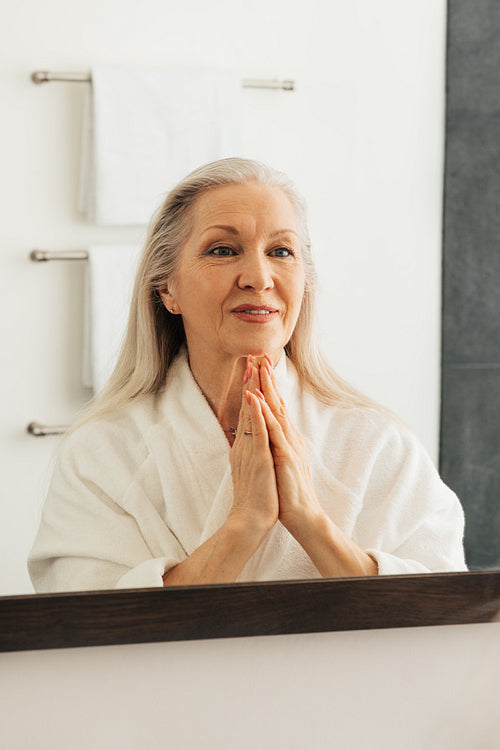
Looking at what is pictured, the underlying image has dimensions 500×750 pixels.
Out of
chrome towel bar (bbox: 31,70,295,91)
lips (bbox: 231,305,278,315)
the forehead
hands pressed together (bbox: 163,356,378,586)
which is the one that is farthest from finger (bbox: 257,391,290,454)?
chrome towel bar (bbox: 31,70,295,91)

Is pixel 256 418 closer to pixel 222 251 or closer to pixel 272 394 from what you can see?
pixel 272 394

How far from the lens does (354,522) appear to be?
3.32 feet

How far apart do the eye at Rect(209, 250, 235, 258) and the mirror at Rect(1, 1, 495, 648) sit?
0.32 ft

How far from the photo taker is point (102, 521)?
0.98 metres

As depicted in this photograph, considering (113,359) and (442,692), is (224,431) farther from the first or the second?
(442,692)

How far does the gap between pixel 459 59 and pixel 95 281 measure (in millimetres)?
534

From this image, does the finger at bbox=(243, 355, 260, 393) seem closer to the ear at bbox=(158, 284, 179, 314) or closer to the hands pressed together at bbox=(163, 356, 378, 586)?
the hands pressed together at bbox=(163, 356, 378, 586)

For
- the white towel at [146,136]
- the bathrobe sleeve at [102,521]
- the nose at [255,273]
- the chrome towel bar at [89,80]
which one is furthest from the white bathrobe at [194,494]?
the chrome towel bar at [89,80]

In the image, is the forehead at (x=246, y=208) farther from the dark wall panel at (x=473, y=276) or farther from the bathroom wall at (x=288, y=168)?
the dark wall panel at (x=473, y=276)

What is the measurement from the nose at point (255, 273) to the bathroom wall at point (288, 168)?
0.07m

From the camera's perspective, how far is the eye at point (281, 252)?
985 mm

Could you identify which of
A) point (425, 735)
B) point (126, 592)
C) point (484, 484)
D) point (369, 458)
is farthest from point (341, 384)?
point (425, 735)

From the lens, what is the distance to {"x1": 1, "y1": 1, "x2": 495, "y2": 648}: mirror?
0.93 meters

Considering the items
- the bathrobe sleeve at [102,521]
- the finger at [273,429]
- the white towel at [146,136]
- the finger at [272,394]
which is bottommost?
the bathrobe sleeve at [102,521]
